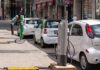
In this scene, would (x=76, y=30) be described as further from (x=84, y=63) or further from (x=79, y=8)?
(x=79, y=8)

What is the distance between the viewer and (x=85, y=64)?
1088 centimetres

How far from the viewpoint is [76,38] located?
38.4ft

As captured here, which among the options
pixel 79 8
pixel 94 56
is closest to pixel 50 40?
pixel 94 56

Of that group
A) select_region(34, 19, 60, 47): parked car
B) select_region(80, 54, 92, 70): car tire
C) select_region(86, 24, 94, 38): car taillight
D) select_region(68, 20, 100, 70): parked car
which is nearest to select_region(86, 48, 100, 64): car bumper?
select_region(68, 20, 100, 70): parked car

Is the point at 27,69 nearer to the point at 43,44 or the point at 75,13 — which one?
the point at 43,44

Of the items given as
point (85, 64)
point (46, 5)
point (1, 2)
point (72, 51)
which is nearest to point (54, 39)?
point (72, 51)

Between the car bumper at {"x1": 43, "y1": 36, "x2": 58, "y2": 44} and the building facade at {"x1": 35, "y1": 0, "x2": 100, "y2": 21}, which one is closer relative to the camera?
the car bumper at {"x1": 43, "y1": 36, "x2": 58, "y2": 44}

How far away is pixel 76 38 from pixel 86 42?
868mm

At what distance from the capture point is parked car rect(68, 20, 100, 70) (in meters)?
10.5

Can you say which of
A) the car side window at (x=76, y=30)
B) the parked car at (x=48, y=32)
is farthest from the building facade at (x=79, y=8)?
the car side window at (x=76, y=30)

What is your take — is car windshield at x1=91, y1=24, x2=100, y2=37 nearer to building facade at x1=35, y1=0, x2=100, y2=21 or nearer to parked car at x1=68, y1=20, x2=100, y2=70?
parked car at x1=68, y1=20, x2=100, y2=70

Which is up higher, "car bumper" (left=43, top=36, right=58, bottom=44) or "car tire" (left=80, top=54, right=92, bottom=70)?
"car bumper" (left=43, top=36, right=58, bottom=44)

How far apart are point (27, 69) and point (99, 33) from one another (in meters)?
2.37

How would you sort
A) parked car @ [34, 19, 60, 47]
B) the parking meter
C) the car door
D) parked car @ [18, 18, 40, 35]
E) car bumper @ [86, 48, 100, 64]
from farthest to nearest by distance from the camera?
parked car @ [18, 18, 40, 35], parked car @ [34, 19, 60, 47], the car door, car bumper @ [86, 48, 100, 64], the parking meter
